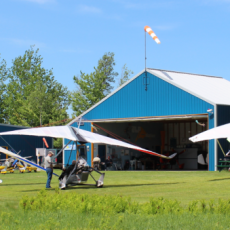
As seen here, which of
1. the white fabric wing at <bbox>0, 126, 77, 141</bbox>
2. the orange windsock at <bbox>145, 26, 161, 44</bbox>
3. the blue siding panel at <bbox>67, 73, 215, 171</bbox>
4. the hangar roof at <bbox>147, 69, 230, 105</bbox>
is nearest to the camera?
the white fabric wing at <bbox>0, 126, 77, 141</bbox>

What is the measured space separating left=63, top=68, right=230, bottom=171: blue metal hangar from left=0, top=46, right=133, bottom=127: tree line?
A: 14794mm

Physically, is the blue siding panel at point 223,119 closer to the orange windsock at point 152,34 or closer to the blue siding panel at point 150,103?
the blue siding panel at point 150,103

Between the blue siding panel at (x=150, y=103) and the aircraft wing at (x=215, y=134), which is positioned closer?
the aircraft wing at (x=215, y=134)

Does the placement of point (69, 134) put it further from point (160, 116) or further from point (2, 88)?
point (2, 88)

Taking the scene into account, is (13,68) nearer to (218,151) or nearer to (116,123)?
(116,123)

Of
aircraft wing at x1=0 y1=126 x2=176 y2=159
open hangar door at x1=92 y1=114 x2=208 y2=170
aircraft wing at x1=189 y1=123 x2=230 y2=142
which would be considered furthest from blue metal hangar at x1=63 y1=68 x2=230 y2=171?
aircraft wing at x1=0 y1=126 x2=176 y2=159

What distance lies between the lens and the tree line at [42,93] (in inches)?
2270

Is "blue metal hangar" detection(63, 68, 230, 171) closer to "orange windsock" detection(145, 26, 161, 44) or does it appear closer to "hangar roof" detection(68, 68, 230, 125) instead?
"hangar roof" detection(68, 68, 230, 125)

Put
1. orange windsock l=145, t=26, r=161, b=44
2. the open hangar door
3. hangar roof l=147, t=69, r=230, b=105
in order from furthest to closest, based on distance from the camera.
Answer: the open hangar door, orange windsock l=145, t=26, r=161, b=44, hangar roof l=147, t=69, r=230, b=105

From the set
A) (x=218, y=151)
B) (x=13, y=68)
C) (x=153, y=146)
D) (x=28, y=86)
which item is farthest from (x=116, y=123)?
(x=13, y=68)

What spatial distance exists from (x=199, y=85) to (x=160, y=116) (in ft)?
16.0

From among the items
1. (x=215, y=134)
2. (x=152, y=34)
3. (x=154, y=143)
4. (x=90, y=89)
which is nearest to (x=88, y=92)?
(x=90, y=89)

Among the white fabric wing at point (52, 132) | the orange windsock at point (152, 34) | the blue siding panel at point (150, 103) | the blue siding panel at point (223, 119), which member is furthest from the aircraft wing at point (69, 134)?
the orange windsock at point (152, 34)

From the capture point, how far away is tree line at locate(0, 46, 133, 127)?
57.7 m
